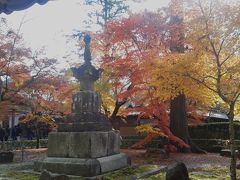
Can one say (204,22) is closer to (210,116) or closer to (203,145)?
(203,145)

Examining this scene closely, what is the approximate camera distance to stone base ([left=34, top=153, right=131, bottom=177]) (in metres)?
10.1

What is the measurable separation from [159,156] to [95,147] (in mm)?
8878

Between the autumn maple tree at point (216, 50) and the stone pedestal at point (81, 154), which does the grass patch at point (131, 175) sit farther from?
the autumn maple tree at point (216, 50)

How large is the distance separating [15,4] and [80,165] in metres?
8.28

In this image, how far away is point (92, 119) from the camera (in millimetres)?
11406

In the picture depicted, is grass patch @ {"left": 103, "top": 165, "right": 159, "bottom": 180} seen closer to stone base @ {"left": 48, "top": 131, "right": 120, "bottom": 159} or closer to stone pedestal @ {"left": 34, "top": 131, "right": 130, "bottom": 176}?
stone pedestal @ {"left": 34, "top": 131, "right": 130, "bottom": 176}

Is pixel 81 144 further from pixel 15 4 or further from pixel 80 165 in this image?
pixel 15 4

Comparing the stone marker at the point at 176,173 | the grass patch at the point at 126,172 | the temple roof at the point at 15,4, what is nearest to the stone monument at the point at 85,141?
the grass patch at the point at 126,172

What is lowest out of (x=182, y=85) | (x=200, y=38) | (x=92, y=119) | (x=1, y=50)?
(x=92, y=119)

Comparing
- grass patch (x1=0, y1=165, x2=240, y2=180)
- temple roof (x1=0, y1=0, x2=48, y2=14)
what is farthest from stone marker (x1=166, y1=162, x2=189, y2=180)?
temple roof (x1=0, y1=0, x2=48, y2=14)

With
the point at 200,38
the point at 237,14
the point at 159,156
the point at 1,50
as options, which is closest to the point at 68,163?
the point at 200,38

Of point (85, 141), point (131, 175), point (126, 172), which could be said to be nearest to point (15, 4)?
point (85, 141)

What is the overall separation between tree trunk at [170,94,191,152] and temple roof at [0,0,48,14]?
65.4ft

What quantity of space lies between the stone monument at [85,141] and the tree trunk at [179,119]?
10.4 m
